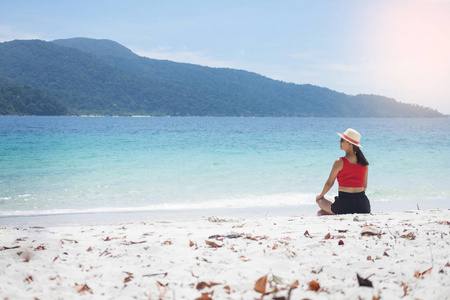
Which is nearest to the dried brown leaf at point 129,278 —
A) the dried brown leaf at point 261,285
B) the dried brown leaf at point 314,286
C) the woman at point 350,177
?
the dried brown leaf at point 261,285

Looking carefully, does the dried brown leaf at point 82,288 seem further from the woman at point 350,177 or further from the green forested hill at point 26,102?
the green forested hill at point 26,102

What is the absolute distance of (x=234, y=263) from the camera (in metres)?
3.38

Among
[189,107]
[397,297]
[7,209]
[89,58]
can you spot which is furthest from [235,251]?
[89,58]

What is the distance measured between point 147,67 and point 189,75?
73.0ft

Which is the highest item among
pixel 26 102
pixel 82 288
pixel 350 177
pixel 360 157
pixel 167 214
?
pixel 26 102

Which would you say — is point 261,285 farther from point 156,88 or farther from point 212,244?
point 156,88

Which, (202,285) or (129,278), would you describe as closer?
(202,285)

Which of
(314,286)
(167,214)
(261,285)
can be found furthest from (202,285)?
(167,214)

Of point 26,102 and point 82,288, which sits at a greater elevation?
point 26,102

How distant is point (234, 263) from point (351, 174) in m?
2.93

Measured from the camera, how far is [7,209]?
8125mm

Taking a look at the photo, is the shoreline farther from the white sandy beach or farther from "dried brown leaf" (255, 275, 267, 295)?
"dried brown leaf" (255, 275, 267, 295)

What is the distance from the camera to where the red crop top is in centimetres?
551

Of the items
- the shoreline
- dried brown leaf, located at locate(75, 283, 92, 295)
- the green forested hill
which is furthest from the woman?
the green forested hill
